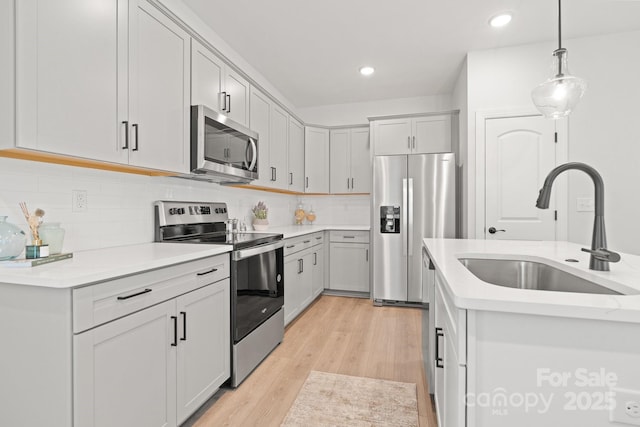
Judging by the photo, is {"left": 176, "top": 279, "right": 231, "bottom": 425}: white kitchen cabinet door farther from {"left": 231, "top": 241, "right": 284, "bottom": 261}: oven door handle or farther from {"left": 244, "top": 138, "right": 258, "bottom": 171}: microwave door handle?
{"left": 244, "top": 138, "right": 258, "bottom": 171}: microwave door handle

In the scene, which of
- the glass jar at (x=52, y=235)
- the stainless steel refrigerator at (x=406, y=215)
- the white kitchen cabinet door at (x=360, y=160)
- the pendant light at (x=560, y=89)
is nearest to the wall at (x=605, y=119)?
the stainless steel refrigerator at (x=406, y=215)

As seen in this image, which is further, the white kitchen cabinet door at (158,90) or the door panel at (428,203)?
the door panel at (428,203)

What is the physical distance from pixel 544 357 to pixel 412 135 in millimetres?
3583

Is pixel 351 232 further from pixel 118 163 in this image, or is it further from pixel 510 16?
pixel 118 163

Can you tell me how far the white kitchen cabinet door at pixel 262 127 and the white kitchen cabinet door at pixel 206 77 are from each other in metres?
0.53

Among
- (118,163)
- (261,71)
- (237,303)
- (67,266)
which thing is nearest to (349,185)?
(261,71)

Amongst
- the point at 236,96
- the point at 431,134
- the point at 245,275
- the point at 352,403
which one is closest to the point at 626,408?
the point at 352,403

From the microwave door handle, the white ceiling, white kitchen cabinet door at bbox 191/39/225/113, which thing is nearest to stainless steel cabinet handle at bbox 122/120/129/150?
white kitchen cabinet door at bbox 191/39/225/113

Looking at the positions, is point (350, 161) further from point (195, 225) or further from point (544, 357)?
point (544, 357)

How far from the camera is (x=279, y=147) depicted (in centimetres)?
370

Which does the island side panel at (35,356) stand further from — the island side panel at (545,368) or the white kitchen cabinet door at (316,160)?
the white kitchen cabinet door at (316,160)

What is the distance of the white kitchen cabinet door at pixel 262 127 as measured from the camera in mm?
3062

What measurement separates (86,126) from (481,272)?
2.09 metres

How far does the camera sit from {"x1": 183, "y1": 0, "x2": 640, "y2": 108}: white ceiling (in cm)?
253
